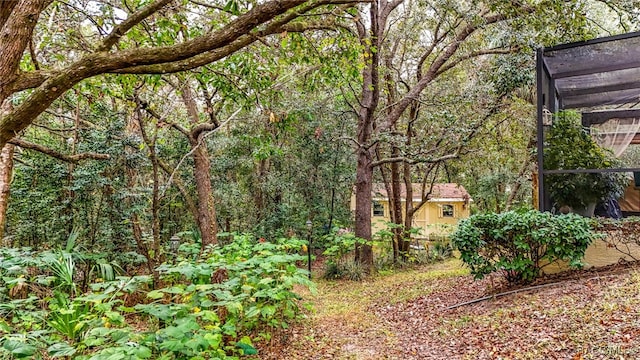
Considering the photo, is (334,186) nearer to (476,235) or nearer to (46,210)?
(476,235)

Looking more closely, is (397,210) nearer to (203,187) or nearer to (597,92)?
(203,187)

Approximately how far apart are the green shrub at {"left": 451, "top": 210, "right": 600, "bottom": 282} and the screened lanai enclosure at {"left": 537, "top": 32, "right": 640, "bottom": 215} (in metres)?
0.96

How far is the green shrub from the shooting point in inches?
185

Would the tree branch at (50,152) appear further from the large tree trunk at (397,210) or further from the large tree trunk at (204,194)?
the large tree trunk at (397,210)

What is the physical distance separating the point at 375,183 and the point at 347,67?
324 inches

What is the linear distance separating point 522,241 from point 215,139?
7429 millimetres

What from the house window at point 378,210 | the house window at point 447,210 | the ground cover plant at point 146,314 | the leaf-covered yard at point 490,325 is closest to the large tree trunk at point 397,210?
the leaf-covered yard at point 490,325

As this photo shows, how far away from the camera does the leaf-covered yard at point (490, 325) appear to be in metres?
3.28

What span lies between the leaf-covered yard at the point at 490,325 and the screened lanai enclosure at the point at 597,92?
1.68m

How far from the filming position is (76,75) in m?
2.37

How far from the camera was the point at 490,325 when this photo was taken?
13.8ft

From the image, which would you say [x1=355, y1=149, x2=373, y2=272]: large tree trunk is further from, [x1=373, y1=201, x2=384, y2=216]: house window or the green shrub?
[x1=373, y1=201, x2=384, y2=216]: house window

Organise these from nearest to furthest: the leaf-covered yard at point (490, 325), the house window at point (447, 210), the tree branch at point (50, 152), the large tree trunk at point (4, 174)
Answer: the leaf-covered yard at point (490, 325), the tree branch at point (50, 152), the large tree trunk at point (4, 174), the house window at point (447, 210)

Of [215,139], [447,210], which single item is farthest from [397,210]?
[447,210]
